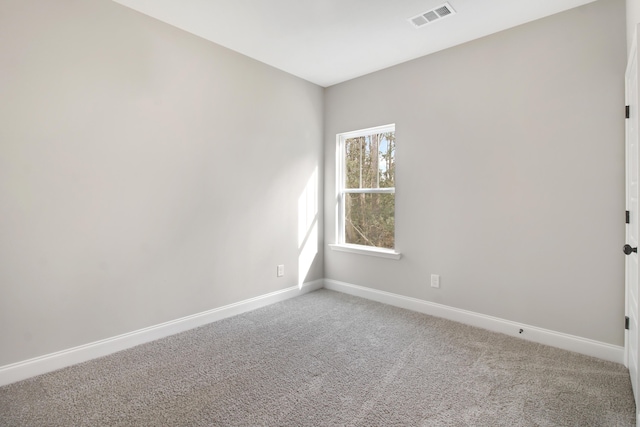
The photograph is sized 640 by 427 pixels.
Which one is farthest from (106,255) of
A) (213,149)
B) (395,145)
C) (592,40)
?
(592,40)

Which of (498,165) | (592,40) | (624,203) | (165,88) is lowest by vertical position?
(624,203)

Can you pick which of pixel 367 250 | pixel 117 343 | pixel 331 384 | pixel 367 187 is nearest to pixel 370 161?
pixel 367 187

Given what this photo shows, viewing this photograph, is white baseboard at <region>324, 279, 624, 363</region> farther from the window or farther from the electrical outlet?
the window

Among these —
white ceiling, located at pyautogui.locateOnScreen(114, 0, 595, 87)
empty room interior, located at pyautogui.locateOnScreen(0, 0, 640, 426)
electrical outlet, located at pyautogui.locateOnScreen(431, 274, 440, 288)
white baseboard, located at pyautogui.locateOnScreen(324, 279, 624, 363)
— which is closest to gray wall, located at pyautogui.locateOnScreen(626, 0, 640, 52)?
empty room interior, located at pyautogui.locateOnScreen(0, 0, 640, 426)

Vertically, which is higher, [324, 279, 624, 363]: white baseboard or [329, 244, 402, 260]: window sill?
[329, 244, 402, 260]: window sill

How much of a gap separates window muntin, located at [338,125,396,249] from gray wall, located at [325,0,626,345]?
0.19m

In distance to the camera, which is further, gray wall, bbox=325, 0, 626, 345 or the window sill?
the window sill

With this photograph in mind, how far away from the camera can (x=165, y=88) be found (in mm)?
2688

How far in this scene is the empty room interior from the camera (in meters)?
2.00

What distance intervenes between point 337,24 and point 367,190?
1.81 m

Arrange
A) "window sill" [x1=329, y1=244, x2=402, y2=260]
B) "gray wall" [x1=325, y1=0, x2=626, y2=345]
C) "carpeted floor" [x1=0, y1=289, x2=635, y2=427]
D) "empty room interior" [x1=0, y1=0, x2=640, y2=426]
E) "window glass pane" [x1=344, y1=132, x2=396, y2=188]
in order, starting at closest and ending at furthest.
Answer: "carpeted floor" [x1=0, y1=289, x2=635, y2=427] < "empty room interior" [x1=0, y1=0, x2=640, y2=426] < "gray wall" [x1=325, y1=0, x2=626, y2=345] < "window sill" [x1=329, y1=244, x2=402, y2=260] < "window glass pane" [x1=344, y1=132, x2=396, y2=188]

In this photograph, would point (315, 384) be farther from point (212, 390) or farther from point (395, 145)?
point (395, 145)

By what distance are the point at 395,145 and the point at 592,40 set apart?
1.72m

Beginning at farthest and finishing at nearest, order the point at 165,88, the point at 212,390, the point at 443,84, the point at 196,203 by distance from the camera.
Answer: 1. the point at 443,84
2. the point at 196,203
3. the point at 165,88
4. the point at 212,390
